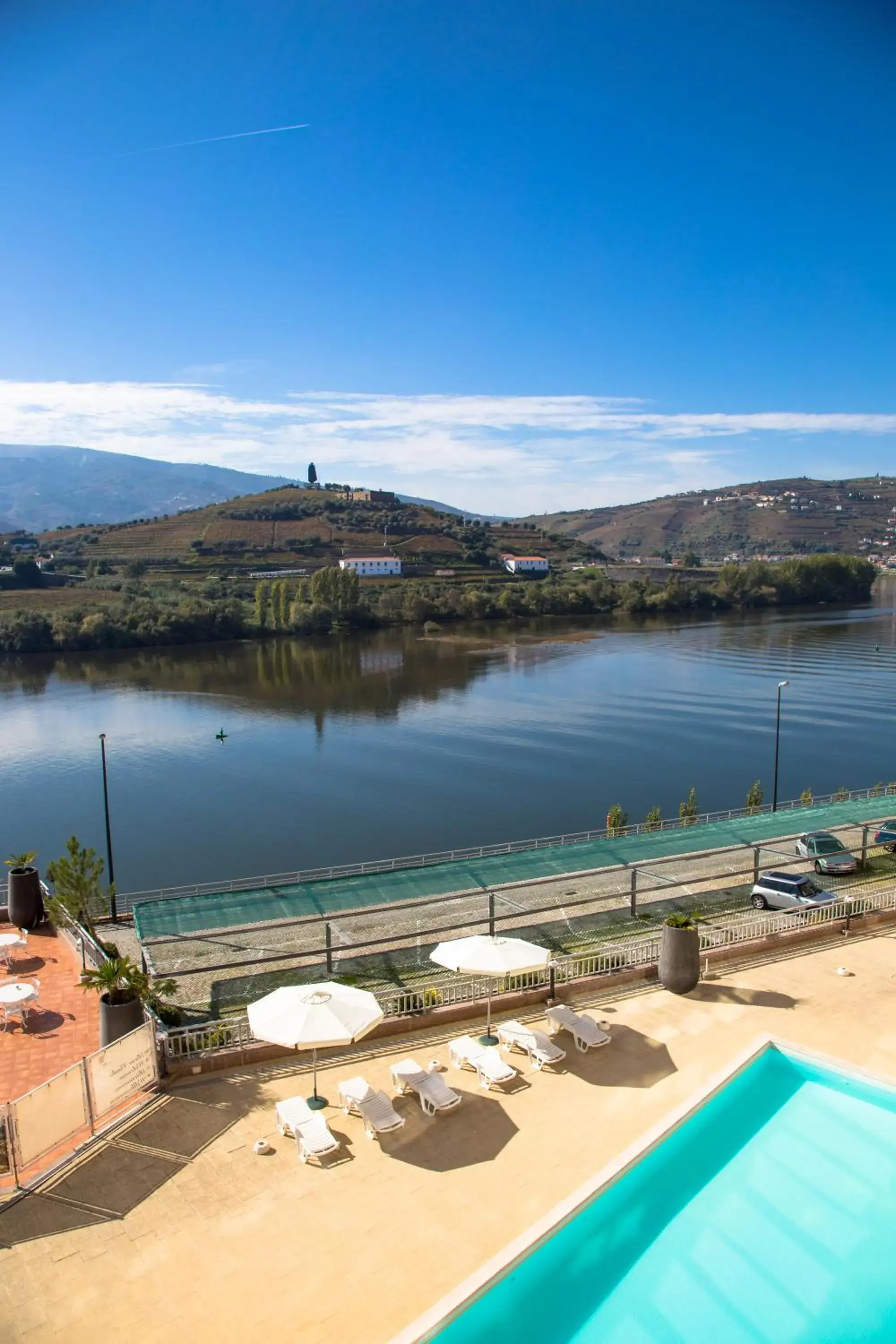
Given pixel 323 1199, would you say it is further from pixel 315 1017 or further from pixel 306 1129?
pixel 315 1017

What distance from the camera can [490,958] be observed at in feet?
33.7

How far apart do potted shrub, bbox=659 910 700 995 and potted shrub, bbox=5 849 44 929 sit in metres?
10.1

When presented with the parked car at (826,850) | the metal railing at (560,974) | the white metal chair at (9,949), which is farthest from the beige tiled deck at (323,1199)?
the parked car at (826,850)

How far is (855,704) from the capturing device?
51.9 metres

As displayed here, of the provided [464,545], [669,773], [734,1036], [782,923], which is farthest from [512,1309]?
[464,545]

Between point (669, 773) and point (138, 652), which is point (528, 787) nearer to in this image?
point (669, 773)

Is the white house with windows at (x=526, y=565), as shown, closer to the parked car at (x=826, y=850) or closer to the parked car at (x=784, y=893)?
the parked car at (x=826, y=850)

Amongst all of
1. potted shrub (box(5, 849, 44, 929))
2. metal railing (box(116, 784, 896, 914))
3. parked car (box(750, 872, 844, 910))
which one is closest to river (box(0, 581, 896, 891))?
metal railing (box(116, 784, 896, 914))

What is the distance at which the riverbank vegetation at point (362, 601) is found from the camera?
78500 millimetres

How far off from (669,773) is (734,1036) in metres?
28.7

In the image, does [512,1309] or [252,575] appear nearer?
[512,1309]

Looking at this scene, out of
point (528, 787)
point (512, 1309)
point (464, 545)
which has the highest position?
point (464, 545)

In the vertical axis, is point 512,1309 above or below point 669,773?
above

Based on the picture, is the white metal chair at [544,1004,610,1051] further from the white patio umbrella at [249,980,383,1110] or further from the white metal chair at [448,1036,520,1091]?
the white patio umbrella at [249,980,383,1110]
